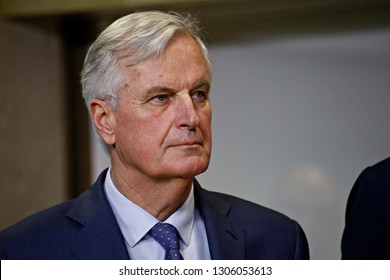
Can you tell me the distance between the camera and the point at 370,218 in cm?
121

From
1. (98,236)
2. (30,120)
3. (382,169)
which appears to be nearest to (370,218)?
(382,169)

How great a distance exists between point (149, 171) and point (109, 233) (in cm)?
12

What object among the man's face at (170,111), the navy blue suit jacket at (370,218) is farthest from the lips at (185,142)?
the navy blue suit jacket at (370,218)

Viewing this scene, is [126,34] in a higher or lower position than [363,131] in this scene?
higher

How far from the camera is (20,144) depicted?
171 centimetres

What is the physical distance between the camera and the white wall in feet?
4.61

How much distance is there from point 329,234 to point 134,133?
53 centimetres

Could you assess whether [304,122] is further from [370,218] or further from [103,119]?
[103,119]

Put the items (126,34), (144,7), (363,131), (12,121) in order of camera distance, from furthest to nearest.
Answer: (12,121)
(144,7)
(363,131)
(126,34)

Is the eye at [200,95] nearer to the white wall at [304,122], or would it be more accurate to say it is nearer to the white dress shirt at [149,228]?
the white dress shirt at [149,228]

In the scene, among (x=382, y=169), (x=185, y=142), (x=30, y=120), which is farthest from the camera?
(x=30, y=120)

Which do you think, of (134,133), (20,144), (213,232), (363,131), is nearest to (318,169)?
(363,131)

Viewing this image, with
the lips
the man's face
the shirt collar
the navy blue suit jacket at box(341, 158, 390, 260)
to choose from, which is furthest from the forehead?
the navy blue suit jacket at box(341, 158, 390, 260)
